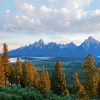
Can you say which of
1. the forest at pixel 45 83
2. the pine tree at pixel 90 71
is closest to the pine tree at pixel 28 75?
the forest at pixel 45 83

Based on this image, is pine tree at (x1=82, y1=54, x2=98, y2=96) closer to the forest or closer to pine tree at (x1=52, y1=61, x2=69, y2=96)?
the forest

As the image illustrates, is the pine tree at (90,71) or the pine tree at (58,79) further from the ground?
the pine tree at (90,71)

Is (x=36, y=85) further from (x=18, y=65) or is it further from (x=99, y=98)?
(x=99, y=98)

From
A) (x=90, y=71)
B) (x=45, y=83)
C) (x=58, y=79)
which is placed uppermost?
(x=90, y=71)

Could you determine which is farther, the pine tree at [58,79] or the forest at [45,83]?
the pine tree at [58,79]

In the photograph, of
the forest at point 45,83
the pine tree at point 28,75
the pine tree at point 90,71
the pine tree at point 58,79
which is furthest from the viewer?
the pine tree at point 28,75

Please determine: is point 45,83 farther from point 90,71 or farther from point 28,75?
point 90,71

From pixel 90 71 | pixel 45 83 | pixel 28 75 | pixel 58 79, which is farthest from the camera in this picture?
pixel 28 75

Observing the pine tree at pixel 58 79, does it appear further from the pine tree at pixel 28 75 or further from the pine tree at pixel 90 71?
the pine tree at pixel 90 71

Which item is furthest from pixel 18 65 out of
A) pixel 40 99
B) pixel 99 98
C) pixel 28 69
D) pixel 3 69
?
pixel 40 99

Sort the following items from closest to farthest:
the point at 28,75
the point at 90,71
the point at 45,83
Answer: the point at 90,71 < the point at 45,83 < the point at 28,75

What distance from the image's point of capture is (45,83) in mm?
102562

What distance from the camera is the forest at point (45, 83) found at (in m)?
53.5

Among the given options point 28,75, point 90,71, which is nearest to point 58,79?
point 28,75
